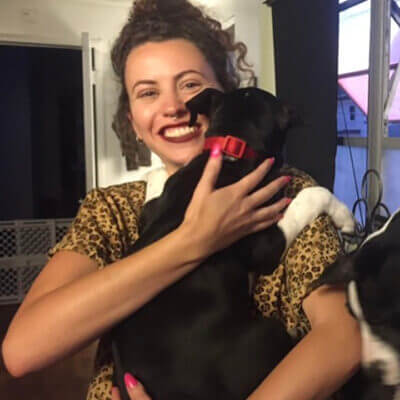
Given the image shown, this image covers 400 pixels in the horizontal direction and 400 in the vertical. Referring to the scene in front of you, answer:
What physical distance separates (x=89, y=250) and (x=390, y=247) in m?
0.68

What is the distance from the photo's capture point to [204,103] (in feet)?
4.20

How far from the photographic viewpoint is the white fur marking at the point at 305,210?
3.61 ft

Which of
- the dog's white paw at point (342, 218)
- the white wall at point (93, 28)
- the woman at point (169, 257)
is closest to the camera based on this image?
the woman at point (169, 257)

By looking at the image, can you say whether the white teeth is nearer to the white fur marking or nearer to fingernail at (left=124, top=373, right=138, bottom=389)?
the white fur marking

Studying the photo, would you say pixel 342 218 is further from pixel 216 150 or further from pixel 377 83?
pixel 377 83

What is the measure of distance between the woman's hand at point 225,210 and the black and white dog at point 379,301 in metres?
0.24

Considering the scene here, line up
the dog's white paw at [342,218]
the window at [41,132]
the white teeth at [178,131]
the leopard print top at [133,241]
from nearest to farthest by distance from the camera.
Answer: the leopard print top at [133,241]
the dog's white paw at [342,218]
the white teeth at [178,131]
the window at [41,132]

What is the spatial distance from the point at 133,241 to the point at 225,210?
0.36 metres

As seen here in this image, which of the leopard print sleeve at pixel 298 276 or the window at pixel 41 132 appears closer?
the leopard print sleeve at pixel 298 276

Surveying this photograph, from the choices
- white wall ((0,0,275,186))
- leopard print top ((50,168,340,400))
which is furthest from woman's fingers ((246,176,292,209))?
white wall ((0,0,275,186))

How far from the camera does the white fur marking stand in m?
1.10

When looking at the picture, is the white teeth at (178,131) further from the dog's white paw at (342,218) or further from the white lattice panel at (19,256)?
the white lattice panel at (19,256)

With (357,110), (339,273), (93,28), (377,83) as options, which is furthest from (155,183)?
(93,28)

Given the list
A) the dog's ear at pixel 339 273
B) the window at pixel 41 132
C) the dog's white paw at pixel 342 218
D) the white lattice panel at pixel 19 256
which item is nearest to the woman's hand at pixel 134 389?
the dog's ear at pixel 339 273
